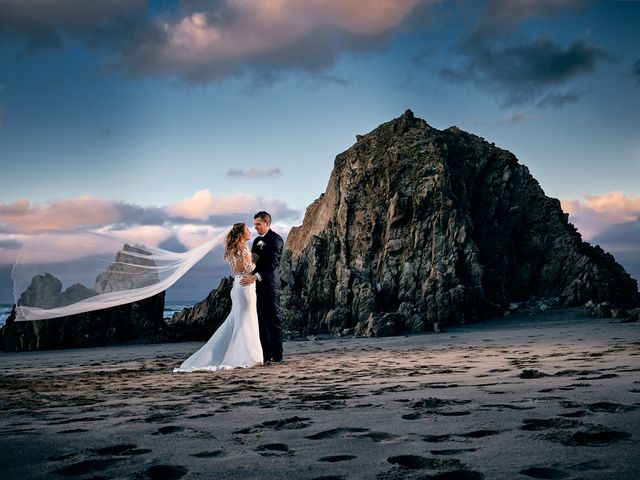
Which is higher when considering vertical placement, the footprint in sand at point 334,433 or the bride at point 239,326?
the bride at point 239,326

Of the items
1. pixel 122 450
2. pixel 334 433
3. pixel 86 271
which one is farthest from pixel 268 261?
pixel 122 450

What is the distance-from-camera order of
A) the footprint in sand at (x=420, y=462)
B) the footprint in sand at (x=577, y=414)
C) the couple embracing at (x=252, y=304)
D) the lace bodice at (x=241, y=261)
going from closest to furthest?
A: the footprint in sand at (x=420, y=462)
the footprint in sand at (x=577, y=414)
the couple embracing at (x=252, y=304)
the lace bodice at (x=241, y=261)

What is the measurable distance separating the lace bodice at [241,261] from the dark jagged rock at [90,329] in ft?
28.3

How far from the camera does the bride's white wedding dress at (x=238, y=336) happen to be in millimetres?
9617

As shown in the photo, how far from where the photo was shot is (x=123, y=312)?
699 inches

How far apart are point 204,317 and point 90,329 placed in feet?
11.9

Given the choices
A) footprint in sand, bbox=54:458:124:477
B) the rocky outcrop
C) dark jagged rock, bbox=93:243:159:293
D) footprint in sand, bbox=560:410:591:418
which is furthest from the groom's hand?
the rocky outcrop

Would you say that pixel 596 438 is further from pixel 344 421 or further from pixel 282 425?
pixel 282 425

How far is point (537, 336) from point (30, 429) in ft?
35.5

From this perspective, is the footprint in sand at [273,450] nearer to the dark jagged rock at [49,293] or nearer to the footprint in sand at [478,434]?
Answer: the footprint in sand at [478,434]

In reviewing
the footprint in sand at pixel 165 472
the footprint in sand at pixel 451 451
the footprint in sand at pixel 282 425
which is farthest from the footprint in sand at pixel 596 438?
the footprint in sand at pixel 165 472

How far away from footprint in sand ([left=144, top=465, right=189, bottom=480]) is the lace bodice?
693 centimetres

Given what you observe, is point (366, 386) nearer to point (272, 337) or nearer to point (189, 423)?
point (189, 423)

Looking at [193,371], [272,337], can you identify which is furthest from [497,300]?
[193,371]
